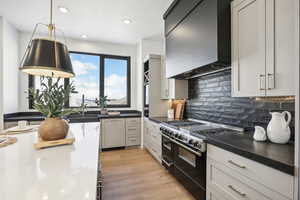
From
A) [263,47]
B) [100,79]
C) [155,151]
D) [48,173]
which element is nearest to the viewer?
[48,173]

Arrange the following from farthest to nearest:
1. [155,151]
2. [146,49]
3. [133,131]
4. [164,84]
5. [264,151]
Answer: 1. [146,49]
2. [133,131]
3. [164,84]
4. [155,151]
5. [264,151]

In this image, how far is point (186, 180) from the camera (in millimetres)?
1995

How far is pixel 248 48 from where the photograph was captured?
1.45m

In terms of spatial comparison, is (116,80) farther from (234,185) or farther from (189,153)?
(234,185)

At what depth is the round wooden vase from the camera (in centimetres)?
136

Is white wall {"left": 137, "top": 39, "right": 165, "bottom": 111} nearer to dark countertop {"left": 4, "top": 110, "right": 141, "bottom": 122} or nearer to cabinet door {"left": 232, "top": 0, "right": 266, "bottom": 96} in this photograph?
dark countertop {"left": 4, "top": 110, "right": 141, "bottom": 122}

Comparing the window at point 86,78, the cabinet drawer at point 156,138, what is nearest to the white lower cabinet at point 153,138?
the cabinet drawer at point 156,138

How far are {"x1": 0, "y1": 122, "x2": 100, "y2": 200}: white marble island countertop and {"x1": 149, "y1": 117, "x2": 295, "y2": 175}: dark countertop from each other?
1.10 meters

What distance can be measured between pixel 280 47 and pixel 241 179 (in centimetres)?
110

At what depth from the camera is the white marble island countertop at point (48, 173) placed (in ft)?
2.06

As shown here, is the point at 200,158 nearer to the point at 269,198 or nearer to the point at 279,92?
the point at 269,198

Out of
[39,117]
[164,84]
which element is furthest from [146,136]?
[39,117]

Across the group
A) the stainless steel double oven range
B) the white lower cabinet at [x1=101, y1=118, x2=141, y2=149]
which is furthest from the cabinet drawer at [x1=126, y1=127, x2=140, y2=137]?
the stainless steel double oven range

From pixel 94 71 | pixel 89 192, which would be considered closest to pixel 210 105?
pixel 89 192
